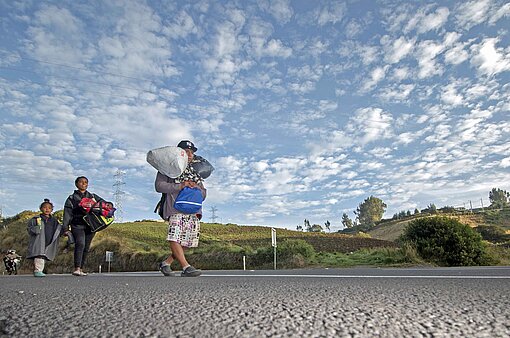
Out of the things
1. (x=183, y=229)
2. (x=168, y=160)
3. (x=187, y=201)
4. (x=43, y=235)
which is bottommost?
(x=183, y=229)

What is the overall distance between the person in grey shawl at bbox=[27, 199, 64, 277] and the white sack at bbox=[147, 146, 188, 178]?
3243 mm

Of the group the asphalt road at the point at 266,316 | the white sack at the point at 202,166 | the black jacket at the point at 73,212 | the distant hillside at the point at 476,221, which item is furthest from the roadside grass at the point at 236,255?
the distant hillside at the point at 476,221

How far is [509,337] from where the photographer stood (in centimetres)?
111

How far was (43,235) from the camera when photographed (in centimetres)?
693

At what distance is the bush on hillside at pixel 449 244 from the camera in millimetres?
13906

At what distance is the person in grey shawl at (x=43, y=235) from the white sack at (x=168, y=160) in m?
3.24

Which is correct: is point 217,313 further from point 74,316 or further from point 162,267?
point 162,267

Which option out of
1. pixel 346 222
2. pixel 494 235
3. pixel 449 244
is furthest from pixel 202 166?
pixel 346 222

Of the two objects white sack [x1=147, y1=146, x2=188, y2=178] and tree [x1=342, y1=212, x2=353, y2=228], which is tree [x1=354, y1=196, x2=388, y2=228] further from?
white sack [x1=147, y1=146, x2=188, y2=178]

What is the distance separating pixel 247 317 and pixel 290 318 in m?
0.17

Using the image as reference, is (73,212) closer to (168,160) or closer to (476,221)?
(168,160)

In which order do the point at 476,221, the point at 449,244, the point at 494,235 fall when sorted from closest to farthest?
the point at 449,244, the point at 494,235, the point at 476,221

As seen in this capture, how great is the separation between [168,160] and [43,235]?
3.88 m

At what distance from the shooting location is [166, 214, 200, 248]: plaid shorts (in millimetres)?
4738
